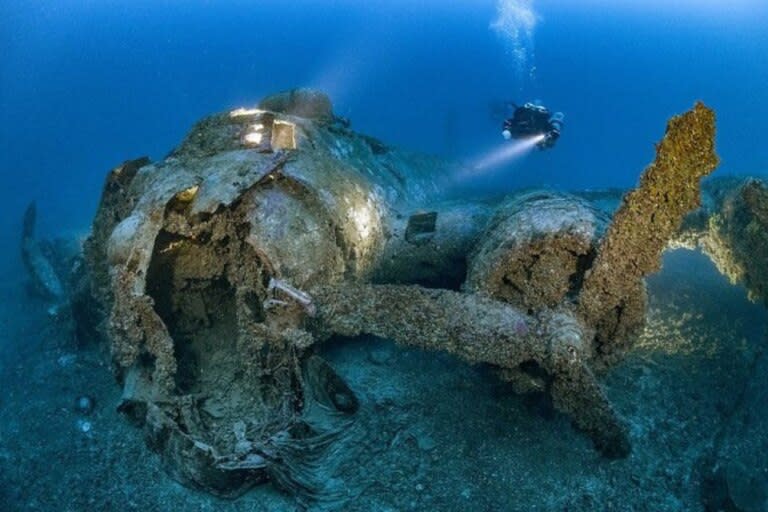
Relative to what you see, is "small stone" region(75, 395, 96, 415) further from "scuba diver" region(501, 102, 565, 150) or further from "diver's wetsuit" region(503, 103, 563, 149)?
"diver's wetsuit" region(503, 103, 563, 149)

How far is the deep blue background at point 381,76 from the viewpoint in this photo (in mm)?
82125

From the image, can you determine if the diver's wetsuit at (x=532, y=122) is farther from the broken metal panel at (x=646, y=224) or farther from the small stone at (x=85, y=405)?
the small stone at (x=85, y=405)

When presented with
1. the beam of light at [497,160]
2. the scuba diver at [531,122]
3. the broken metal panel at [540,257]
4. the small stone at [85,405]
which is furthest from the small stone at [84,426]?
the beam of light at [497,160]

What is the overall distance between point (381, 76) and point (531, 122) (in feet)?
393

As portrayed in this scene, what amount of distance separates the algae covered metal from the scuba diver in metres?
9.08

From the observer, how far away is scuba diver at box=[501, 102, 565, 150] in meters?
15.9

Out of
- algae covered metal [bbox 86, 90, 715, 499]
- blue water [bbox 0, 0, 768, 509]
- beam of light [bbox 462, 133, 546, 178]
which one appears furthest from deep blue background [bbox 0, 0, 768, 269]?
algae covered metal [bbox 86, 90, 715, 499]

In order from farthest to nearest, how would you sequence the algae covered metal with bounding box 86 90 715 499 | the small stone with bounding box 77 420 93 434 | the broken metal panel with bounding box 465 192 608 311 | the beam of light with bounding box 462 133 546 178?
the beam of light with bounding box 462 133 546 178 → the small stone with bounding box 77 420 93 434 → the broken metal panel with bounding box 465 192 608 311 → the algae covered metal with bounding box 86 90 715 499

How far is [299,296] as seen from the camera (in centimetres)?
575

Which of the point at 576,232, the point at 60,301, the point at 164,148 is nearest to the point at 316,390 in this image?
the point at 576,232

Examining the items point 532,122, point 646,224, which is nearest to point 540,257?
point 646,224

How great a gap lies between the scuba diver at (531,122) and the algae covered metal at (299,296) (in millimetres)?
9080

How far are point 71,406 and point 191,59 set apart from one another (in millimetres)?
168008

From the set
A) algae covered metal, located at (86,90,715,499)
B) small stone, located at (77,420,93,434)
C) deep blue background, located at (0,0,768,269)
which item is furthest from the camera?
deep blue background, located at (0,0,768,269)
